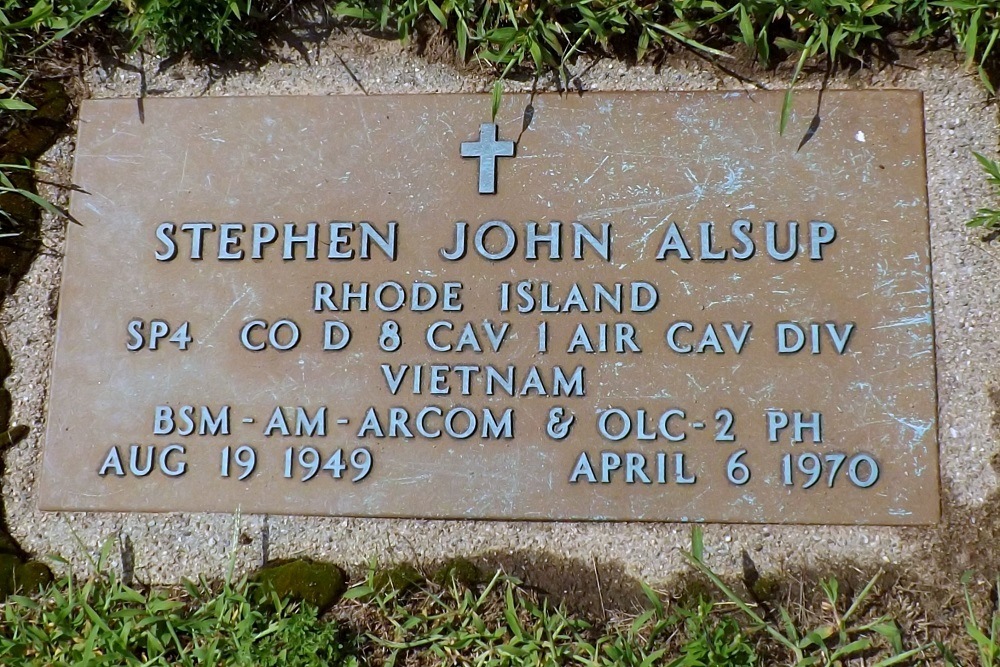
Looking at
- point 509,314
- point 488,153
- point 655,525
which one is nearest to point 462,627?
point 655,525

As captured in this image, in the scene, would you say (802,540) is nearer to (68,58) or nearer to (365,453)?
(365,453)

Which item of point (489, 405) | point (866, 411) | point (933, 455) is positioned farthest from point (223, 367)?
point (933, 455)

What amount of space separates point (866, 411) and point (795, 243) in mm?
514

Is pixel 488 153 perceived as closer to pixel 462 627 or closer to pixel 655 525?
pixel 655 525

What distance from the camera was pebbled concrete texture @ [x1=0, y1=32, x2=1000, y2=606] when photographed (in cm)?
193

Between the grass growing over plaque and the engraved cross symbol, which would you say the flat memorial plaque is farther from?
the grass growing over plaque

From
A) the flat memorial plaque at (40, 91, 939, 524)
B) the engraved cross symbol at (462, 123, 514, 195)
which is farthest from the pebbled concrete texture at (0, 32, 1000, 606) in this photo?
the engraved cross symbol at (462, 123, 514, 195)

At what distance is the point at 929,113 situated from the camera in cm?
207

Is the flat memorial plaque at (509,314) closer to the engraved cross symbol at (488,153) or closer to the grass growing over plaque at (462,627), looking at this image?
the engraved cross symbol at (488,153)

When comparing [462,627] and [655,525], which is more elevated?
[655,525]

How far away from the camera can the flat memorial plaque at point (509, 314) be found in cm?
196

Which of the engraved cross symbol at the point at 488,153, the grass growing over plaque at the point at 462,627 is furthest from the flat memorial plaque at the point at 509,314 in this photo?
the grass growing over plaque at the point at 462,627

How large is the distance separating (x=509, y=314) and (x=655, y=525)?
0.73m

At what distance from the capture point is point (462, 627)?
1.92m
